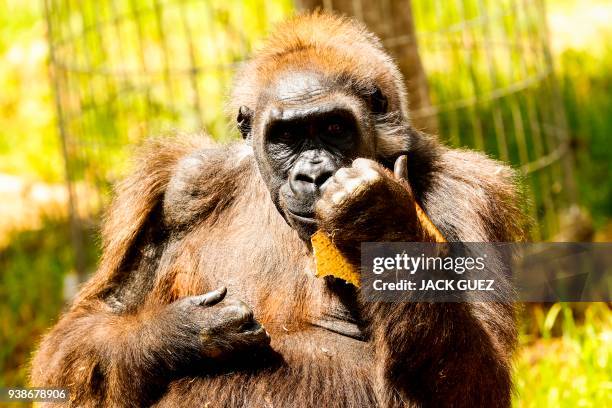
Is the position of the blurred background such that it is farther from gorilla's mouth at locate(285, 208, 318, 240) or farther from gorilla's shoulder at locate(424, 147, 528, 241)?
gorilla's shoulder at locate(424, 147, 528, 241)

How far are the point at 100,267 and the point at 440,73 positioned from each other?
5722 mm

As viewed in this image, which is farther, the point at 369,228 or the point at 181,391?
the point at 181,391

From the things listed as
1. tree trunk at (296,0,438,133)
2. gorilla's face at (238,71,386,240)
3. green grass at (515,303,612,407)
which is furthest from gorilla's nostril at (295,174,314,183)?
tree trunk at (296,0,438,133)

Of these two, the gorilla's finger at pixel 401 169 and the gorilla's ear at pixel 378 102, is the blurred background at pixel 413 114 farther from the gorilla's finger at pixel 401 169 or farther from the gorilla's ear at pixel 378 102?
the gorilla's finger at pixel 401 169

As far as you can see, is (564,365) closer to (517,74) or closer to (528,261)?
(528,261)

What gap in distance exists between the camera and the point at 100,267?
4914mm

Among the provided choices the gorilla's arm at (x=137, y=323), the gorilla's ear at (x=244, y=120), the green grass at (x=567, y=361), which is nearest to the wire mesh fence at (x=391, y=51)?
the green grass at (x=567, y=361)

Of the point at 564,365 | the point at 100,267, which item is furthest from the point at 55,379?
the point at 564,365

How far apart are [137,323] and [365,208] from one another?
141 cm

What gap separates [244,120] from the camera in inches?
182

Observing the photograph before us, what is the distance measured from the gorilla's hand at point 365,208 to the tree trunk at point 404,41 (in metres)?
3.71

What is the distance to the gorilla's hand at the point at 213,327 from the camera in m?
4.05

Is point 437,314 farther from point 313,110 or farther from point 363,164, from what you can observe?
point 313,110

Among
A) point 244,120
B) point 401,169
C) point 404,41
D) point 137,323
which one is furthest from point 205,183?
point 404,41
